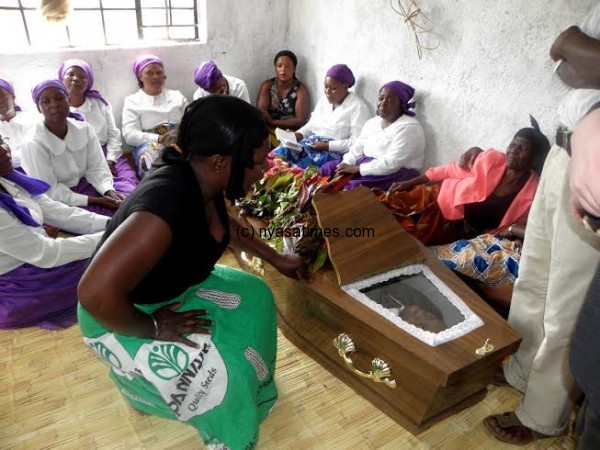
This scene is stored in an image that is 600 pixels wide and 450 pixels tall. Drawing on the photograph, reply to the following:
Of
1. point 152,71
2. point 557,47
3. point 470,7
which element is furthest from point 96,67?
point 557,47

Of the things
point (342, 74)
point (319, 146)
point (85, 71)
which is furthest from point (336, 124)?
point (85, 71)

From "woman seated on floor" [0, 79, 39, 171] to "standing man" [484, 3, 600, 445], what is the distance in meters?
3.33

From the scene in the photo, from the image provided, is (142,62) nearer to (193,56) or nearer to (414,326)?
(193,56)

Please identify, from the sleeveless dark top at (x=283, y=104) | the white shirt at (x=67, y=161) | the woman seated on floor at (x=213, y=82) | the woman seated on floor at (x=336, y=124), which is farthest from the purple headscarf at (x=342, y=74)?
the white shirt at (x=67, y=161)

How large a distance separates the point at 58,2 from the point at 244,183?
3.19 meters

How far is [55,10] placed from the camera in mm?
3482

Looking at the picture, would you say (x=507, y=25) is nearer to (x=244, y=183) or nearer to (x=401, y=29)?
(x=401, y=29)

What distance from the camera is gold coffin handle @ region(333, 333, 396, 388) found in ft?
5.25

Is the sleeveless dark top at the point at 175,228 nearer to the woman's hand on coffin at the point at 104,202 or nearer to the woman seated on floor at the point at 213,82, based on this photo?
the woman's hand on coffin at the point at 104,202

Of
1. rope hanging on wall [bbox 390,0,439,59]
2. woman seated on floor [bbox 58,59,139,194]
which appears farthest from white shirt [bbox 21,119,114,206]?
rope hanging on wall [bbox 390,0,439,59]

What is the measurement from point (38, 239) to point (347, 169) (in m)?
2.22

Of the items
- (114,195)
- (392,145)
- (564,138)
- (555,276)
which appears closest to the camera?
(564,138)

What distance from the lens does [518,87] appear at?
8.87 ft

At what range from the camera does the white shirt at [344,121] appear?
3.81 meters
